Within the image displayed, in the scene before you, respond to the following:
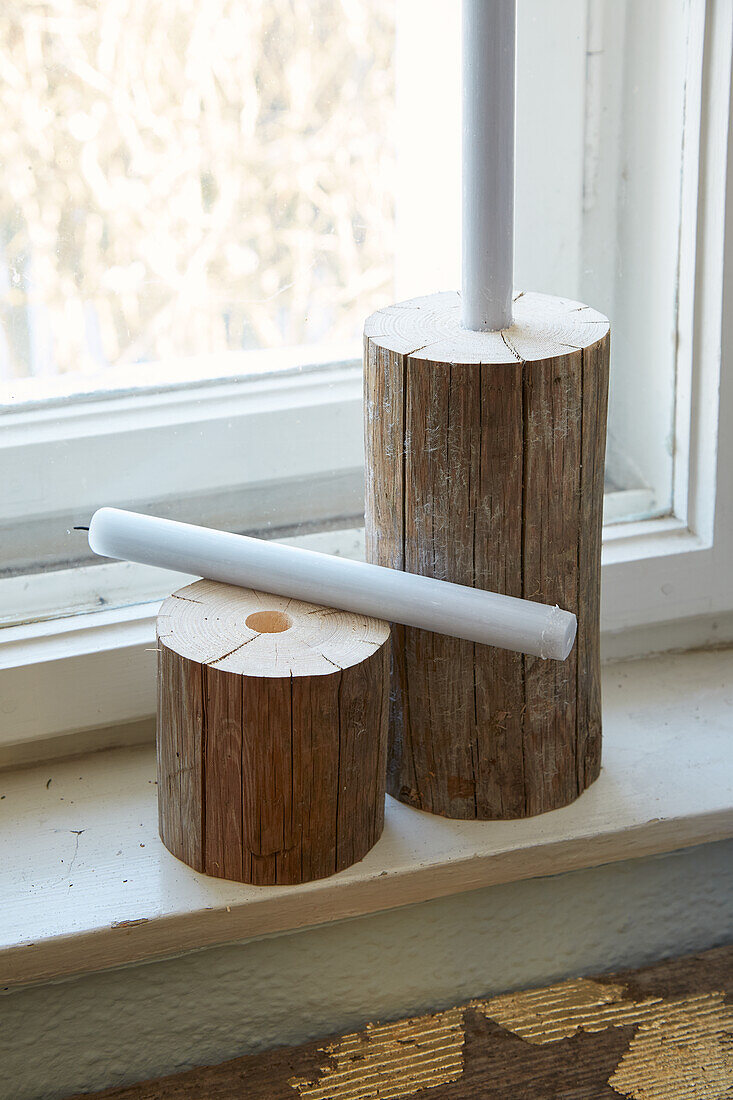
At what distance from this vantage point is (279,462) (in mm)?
1069

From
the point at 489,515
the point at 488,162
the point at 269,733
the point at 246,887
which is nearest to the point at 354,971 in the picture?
the point at 246,887

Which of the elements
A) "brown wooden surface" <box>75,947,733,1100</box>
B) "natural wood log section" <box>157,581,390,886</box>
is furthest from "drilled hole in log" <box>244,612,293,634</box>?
"brown wooden surface" <box>75,947,733,1100</box>

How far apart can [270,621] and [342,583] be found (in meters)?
0.06

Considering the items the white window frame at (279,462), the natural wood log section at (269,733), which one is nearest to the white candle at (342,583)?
the natural wood log section at (269,733)

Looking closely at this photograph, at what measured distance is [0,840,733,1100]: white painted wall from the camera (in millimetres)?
883

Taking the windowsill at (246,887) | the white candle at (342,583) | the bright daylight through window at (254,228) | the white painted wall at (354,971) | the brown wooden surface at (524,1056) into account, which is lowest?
the brown wooden surface at (524,1056)

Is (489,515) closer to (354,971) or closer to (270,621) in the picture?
(270,621)

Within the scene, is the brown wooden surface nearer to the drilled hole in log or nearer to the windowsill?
the windowsill

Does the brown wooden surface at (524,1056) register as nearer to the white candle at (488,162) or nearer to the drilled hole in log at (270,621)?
the drilled hole in log at (270,621)

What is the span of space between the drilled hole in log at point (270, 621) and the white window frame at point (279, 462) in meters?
0.17

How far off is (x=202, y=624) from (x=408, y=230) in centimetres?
42

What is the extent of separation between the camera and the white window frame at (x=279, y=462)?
3.24 ft

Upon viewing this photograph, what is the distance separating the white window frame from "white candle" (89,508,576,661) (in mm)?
133

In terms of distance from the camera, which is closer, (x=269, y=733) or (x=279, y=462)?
(x=269, y=733)
